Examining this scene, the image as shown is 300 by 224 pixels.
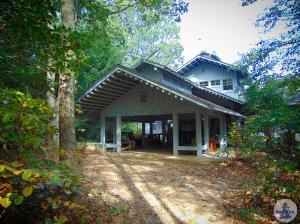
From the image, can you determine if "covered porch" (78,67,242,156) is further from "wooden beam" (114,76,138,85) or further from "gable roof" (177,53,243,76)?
"gable roof" (177,53,243,76)

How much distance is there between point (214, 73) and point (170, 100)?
10.1 metres

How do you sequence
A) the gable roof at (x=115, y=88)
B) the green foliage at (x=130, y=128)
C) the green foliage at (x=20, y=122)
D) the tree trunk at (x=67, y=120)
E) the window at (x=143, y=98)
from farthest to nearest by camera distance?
the green foliage at (x=130, y=128), the window at (x=143, y=98), the gable roof at (x=115, y=88), the tree trunk at (x=67, y=120), the green foliage at (x=20, y=122)

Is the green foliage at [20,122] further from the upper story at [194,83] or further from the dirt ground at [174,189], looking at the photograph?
the upper story at [194,83]

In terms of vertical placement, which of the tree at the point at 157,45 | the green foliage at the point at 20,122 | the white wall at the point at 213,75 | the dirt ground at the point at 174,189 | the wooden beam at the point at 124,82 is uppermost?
the tree at the point at 157,45

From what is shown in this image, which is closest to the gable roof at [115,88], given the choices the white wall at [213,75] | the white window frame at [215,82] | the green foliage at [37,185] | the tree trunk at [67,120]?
the white wall at [213,75]

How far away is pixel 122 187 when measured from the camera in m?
7.93

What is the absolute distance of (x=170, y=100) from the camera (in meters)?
15.6

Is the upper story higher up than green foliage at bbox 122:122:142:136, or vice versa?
the upper story

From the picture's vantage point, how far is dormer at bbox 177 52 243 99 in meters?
23.0

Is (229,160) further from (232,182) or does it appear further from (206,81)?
(206,81)

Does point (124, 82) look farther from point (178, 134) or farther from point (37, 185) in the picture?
point (37, 185)

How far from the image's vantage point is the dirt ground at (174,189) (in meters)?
6.01

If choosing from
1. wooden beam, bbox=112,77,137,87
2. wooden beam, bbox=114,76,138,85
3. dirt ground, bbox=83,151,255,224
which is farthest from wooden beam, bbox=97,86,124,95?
dirt ground, bbox=83,151,255,224

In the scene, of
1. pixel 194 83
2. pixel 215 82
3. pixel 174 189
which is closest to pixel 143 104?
pixel 194 83
